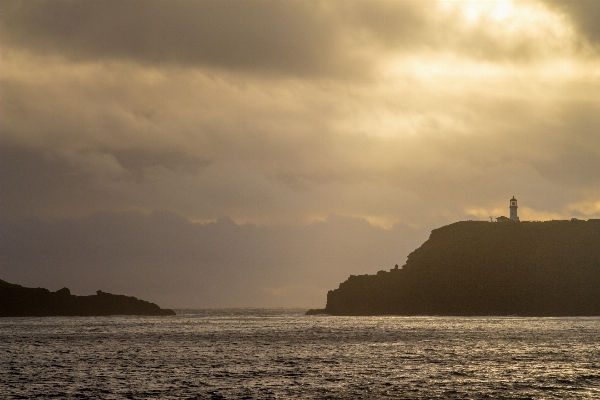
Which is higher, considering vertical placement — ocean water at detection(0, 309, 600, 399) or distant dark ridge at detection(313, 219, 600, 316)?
distant dark ridge at detection(313, 219, 600, 316)

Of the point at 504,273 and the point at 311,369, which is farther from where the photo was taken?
the point at 504,273

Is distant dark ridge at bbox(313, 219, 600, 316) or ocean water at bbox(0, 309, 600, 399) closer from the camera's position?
ocean water at bbox(0, 309, 600, 399)

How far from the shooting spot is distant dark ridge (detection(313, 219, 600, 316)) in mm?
175375

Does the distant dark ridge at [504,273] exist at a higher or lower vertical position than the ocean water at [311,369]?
higher

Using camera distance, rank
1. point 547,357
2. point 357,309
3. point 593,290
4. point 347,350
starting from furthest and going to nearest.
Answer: point 357,309 < point 593,290 < point 347,350 < point 547,357

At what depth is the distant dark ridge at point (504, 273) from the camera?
175 meters

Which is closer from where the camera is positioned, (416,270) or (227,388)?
(227,388)

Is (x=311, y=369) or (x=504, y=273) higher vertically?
(x=504, y=273)

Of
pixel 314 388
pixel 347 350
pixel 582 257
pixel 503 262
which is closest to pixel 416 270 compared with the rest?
pixel 503 262

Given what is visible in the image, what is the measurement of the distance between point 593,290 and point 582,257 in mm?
9361

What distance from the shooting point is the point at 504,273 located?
180m

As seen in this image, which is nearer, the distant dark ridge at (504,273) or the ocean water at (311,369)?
the ocean water at (311,369)

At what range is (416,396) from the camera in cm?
3841

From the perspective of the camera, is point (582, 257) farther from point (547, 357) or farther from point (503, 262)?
point (547, 357)
